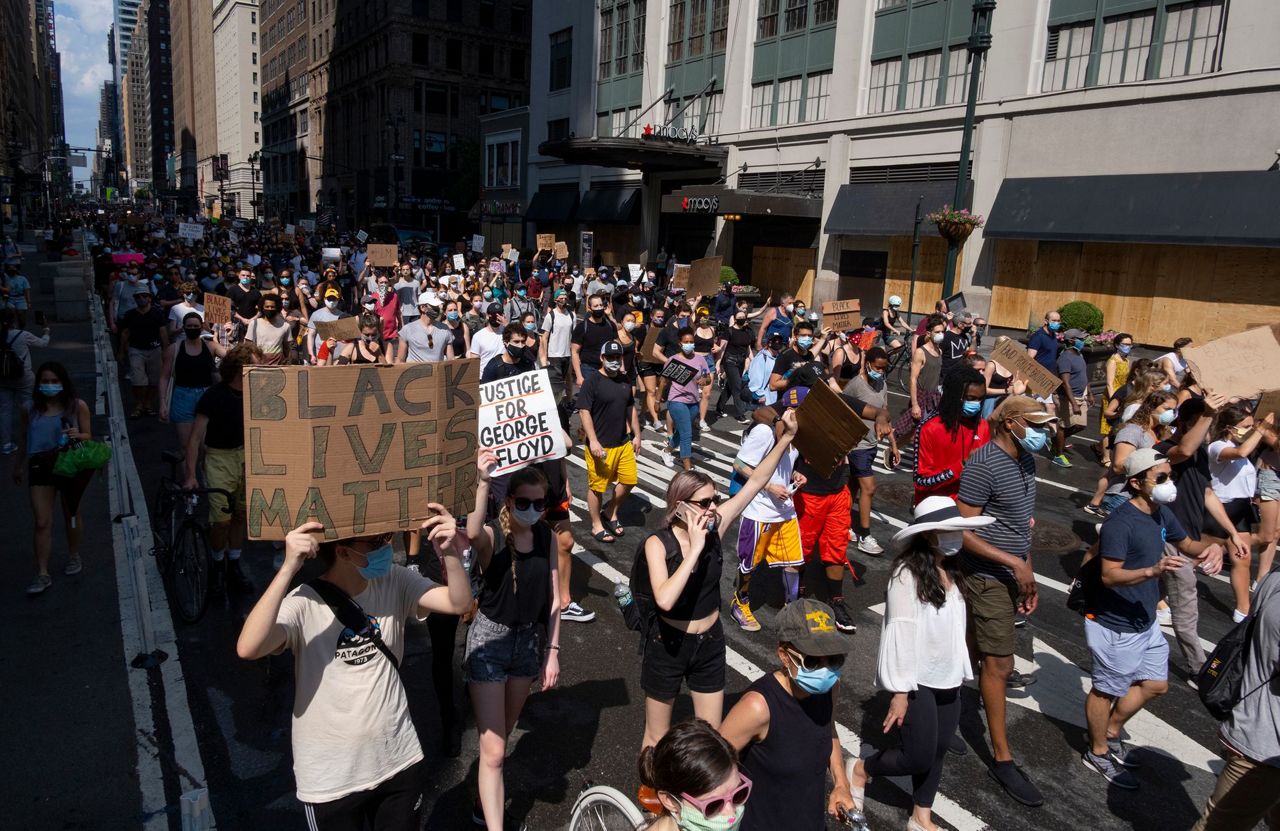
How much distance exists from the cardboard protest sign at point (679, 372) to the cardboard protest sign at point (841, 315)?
3625 millimetres

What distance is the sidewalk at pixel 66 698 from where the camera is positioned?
4.42 m

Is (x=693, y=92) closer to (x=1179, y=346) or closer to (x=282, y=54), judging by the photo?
(x=1179, y=346)

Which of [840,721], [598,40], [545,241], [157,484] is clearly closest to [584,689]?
[840,721]

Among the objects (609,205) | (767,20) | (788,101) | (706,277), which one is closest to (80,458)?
(706,277)

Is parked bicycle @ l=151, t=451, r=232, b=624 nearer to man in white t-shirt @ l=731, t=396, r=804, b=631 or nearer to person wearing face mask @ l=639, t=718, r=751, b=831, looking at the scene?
man in white t-shirt @ l=731, t=396, r=804, b=631

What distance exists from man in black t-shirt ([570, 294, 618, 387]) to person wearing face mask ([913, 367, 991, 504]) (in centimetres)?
568

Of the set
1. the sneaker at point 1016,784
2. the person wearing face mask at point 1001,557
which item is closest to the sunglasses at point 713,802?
the person wearing face mask at point 1001,557

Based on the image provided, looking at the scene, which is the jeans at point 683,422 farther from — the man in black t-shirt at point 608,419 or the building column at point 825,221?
the building column at point 825,221

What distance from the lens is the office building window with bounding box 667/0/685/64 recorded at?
3488 cm

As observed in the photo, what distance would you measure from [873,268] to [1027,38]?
777 centimetres

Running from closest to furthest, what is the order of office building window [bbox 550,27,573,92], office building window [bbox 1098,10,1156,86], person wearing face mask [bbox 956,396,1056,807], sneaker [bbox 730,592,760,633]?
person wearing face mask [bbox 956,396,1056,807]
sneaker [bbox 730,592,760,633]
office building window [bbox 1098,10,1156,86]
office building window [bbox 550,27,573,92]

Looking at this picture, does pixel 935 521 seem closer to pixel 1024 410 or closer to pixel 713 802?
pixel 1024 410

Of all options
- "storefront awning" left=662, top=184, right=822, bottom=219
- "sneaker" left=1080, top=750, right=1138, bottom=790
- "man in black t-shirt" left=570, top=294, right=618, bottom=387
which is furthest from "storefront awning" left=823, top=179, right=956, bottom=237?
"sneaker" left=1080, top=750, right=1138, bottom=790

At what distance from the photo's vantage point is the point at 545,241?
2447 cm
